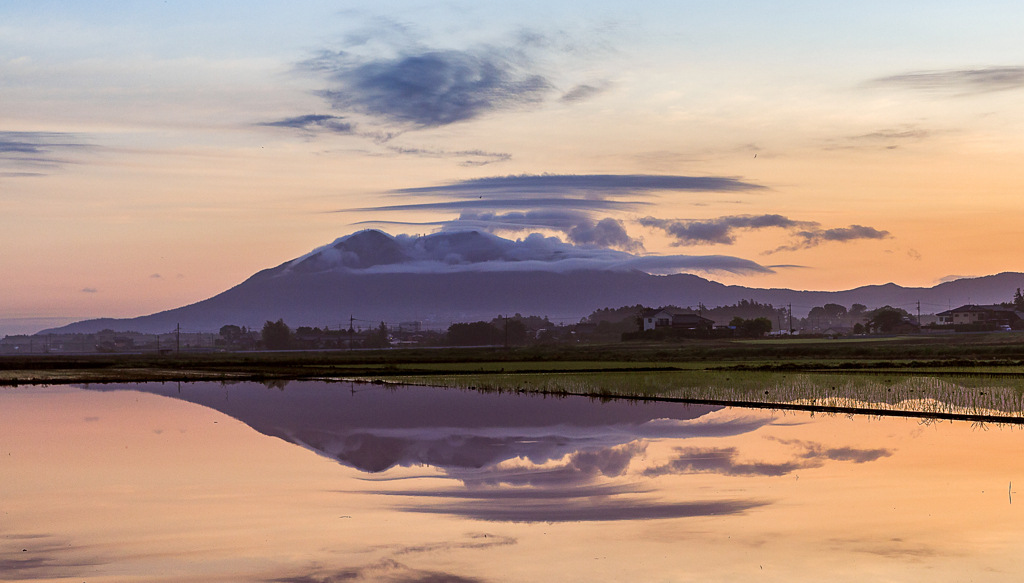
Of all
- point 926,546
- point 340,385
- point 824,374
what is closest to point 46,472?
point 926,546

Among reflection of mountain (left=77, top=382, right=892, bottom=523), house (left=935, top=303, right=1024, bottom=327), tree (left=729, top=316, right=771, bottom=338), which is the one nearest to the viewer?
reflection of mountain (left=77, top=382, right=892, bottom=523)

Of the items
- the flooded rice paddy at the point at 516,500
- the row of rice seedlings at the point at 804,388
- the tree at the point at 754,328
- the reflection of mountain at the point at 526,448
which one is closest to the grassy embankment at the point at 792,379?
the row of rice seedlings at the point at 804,388

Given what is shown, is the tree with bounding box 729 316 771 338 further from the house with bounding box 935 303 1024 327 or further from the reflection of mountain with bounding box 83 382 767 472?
the reflection of mountain with bounding box 83 382 767 472

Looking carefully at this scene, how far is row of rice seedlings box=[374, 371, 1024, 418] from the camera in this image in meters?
34.1

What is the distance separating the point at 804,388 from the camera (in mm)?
41688

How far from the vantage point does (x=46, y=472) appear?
2147 centimetres

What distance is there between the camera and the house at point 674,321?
5605 inches

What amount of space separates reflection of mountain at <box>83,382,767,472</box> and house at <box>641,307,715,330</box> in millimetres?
99092

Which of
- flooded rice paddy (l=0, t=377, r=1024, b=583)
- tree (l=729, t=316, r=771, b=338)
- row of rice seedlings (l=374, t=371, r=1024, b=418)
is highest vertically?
tree (l=729, t=316, r=771, b=338)

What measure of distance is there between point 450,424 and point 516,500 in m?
14.4

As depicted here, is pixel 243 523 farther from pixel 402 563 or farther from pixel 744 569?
pixel 744 569

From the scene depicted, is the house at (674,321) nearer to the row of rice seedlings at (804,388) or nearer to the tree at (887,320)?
the tree at (887,320)

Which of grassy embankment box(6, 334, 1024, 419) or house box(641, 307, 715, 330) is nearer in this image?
grassy embankment box(6, 334, 1024, 419)

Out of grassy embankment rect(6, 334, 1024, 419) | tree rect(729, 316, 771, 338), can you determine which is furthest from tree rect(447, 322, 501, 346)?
grassy embankment rect(6, 334, 1024, 419)
